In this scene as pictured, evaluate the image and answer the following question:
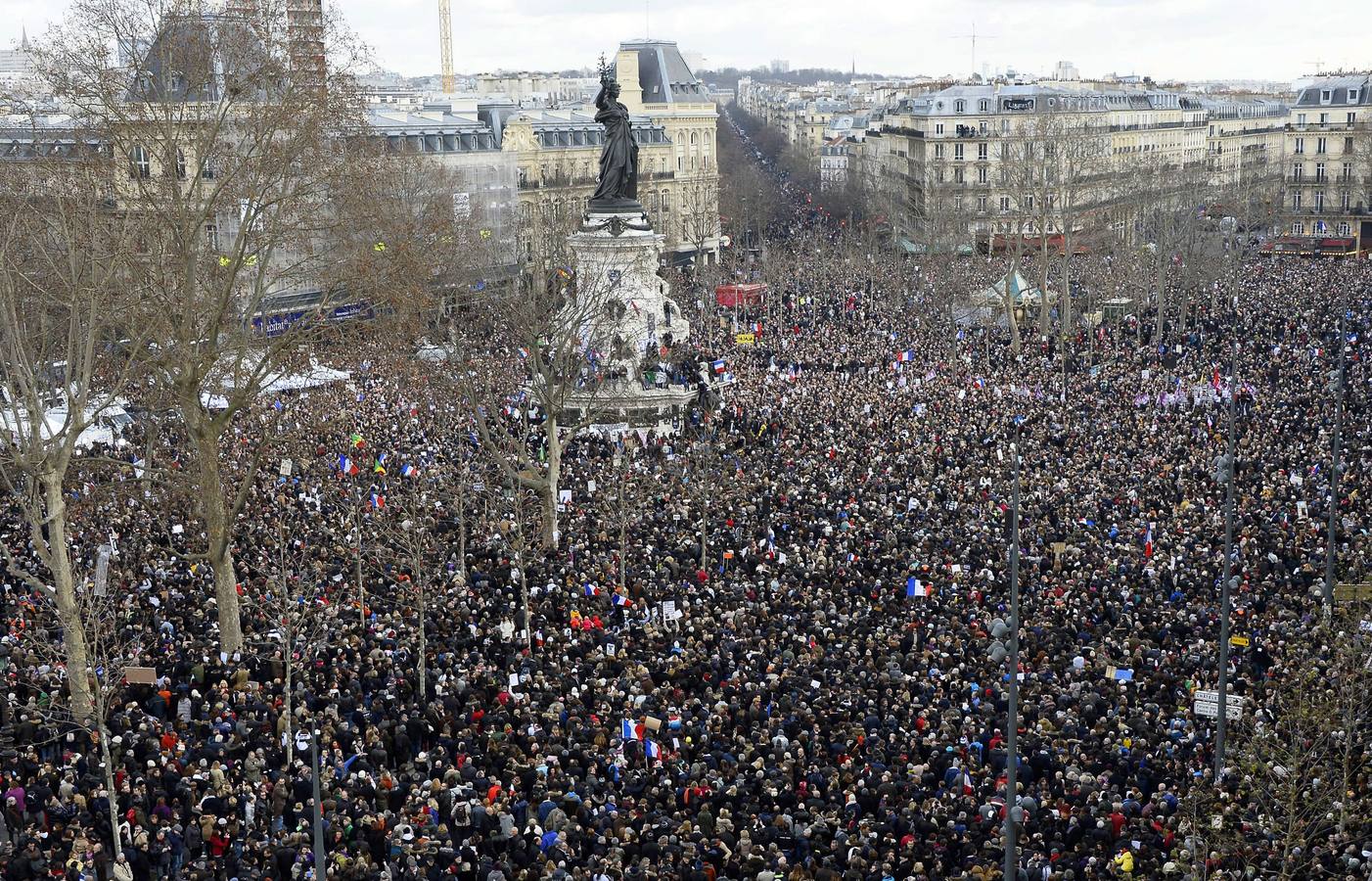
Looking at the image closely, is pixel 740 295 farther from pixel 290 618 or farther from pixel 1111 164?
pixel 290 618

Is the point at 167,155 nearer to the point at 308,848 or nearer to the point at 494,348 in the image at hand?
the point at 308,848

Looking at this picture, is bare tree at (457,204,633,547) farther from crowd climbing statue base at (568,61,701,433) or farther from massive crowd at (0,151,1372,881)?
massive crowd at (0,151,1372,881)

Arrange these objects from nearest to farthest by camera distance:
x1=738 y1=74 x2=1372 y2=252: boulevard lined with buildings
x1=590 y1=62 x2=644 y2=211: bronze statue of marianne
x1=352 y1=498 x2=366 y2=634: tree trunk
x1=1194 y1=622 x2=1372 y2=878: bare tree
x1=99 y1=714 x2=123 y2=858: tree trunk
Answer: x1=1194 y1=622 x2=1372 y2=878: bare tree, x1=99 y1=714 x2=123 y2=858: tree trunk, x1=352 y1=498 x2=366 y2=634: tree trunk, x1=590 y1=62 x2=644 y2=211: bronze statue of marianne, x1=738 y1=74 x2=1372 y2=252: boulevard lined with buildings

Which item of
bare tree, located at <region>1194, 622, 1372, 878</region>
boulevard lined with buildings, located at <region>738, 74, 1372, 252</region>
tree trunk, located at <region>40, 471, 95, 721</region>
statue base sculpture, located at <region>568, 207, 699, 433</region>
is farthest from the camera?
boulevard lined with buildings, located at <region>738, 74, 1372, 252</region>

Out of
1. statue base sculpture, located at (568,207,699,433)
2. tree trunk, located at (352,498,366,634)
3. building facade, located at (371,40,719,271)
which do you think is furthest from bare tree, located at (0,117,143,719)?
building facade, located at (371,40,719,271)

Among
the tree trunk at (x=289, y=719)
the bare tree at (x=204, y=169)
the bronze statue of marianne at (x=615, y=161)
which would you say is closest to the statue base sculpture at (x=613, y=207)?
the bronze statue of marianne at (x=615, y=161)

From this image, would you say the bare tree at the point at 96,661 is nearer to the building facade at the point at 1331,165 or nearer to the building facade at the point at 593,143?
the building facade at the point at 593,143

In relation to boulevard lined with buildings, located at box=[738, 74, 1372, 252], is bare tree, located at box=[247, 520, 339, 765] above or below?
below
